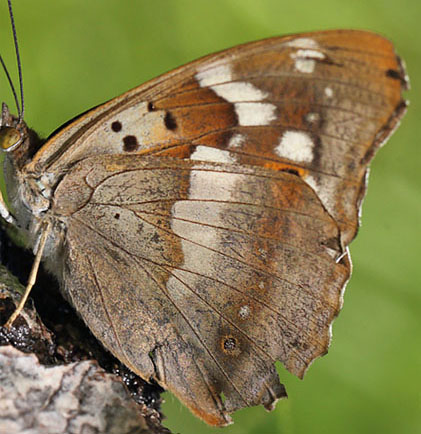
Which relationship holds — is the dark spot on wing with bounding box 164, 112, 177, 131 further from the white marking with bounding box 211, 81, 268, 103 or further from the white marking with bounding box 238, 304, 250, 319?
the white marking with bounding box 238, 304, 250, 319

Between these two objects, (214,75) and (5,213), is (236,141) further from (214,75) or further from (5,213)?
(5,213)

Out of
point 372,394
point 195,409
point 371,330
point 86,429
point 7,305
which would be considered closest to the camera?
point 86,429

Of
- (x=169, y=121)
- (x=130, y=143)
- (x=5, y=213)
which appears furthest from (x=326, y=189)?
(x=5, y=213)

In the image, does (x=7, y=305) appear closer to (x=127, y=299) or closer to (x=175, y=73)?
(x=127, y=299)

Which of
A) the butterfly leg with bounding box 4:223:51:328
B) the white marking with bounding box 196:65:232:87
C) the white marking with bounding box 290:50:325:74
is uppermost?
the white marking with bounding box 290:50:325:74

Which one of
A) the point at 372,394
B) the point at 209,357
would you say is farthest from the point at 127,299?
the point at 372,394

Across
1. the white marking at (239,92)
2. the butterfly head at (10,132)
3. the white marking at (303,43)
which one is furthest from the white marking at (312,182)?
the butterfly head at (10,132)

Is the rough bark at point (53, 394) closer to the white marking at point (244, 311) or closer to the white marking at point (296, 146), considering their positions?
the white marking at point (244, 311)

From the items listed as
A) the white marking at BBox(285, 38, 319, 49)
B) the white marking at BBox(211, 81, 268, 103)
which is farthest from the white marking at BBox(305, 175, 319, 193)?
the white marking at BBox(285, 38, 319, 49)
